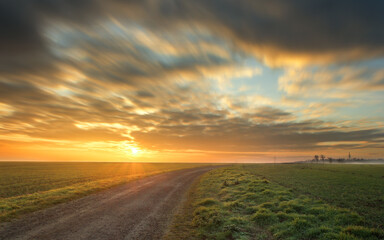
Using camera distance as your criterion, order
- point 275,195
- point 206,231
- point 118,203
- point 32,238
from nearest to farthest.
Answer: point 32,238 → point 206,231 → point 118,203 → point 275,195

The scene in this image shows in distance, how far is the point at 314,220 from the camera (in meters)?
13.9

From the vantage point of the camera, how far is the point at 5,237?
10.6 metres

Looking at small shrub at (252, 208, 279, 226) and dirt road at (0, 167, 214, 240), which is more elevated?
dirt road at (0, 167, 214, 240)

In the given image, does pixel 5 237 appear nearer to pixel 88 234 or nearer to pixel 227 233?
pixel 88 234

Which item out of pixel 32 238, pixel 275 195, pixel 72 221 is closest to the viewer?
pixel 32 238

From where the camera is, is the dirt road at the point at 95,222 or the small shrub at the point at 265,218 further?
the small shrub at the point at 265,218

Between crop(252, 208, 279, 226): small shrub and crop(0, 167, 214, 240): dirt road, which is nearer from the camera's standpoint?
crop(0, 167, 214, 240): dirt road

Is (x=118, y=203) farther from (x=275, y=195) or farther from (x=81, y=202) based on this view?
(x=275, y=195)

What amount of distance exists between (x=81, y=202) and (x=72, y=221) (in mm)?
6485

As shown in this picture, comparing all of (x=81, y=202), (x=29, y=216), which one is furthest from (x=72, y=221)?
(x=81, y=202)

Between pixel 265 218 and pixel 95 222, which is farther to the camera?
pixel 265 218

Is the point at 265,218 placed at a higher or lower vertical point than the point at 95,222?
lower

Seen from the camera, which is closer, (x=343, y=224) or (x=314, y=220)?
(x=343, y=224)

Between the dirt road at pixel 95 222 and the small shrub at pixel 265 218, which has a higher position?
the dirt road at pixel 95 222
